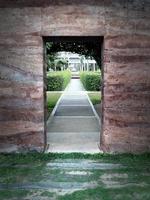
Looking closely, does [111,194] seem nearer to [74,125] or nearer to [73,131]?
[73,131]

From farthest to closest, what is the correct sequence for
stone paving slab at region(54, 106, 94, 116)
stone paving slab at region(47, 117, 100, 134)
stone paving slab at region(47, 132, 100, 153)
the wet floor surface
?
stone paving slab at region(54, 106, 94, 116) → stone paving slab at region(47, 117, 100, 134) → stone paving slab at region(47, 132, 100, 153) → the wet floor surface

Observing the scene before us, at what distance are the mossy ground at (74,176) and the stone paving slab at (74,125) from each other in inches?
137

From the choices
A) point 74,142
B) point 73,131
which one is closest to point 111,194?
point 74,142

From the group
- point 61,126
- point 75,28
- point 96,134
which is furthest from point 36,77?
point 61,126

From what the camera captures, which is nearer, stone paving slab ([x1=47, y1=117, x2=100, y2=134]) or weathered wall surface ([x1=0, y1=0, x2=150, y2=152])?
weathered wall surface ([x1=0, y1=0, x2=150, y2=152])

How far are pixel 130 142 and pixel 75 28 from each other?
2818mm

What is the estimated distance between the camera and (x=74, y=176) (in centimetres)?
792

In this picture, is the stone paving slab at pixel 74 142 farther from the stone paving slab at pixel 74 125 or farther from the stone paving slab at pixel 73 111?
the stone paving slab at pixel 73 111

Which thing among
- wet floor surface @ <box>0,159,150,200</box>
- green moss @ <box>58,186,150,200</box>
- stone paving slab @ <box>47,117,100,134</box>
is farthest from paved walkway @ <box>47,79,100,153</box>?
green moss @ <box>58,186,150,200</box>

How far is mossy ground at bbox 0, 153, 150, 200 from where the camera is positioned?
271 inches

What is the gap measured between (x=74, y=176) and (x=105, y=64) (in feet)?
9.21

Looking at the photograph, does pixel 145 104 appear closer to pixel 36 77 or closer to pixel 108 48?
pixel 108 48

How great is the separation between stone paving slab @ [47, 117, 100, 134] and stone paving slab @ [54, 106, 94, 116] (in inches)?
55.7

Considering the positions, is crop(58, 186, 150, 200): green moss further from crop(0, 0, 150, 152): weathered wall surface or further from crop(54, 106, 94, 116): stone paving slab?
crop(54, 106, 94, 116): stone paving slab
